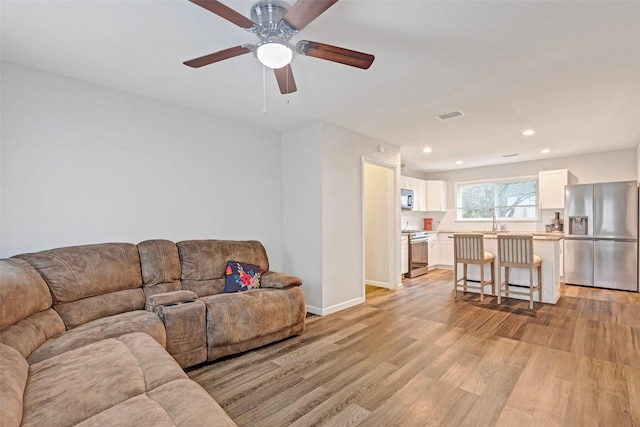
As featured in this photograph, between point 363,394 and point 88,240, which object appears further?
point 88,240

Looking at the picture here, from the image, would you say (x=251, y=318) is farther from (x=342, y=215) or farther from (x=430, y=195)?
(x=430, y=195)

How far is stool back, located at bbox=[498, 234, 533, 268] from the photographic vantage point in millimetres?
4102

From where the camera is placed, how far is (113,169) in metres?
3.03

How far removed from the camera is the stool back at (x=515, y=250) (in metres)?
4.10

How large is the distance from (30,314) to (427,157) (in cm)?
617

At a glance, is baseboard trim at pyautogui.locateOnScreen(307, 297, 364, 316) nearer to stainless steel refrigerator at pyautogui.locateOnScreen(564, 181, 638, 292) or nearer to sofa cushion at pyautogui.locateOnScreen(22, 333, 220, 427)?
sofa cushion at pyautogui.locateOnScreen(22, 333, 220, 427)

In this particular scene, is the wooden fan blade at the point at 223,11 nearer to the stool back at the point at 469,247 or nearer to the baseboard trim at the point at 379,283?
the stool back at the point at 469,247

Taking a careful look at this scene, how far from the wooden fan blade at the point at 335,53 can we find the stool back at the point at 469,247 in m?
3.41

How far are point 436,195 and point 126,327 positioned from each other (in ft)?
23.3

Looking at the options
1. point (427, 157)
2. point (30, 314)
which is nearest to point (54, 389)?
point (30, 314)

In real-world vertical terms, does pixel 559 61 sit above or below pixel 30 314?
above

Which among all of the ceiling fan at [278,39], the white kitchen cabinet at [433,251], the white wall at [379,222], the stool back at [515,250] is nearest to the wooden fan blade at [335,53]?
the ceiling fan at [278,39]

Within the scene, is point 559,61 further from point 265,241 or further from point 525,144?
point 265,241

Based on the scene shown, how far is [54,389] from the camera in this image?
55.1 inches
